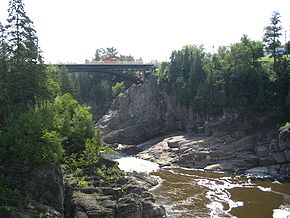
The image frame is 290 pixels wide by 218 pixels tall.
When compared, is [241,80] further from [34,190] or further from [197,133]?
[34,190]

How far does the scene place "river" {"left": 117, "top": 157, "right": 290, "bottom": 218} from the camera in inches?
1282

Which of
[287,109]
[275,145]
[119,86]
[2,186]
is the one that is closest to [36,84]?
[2,186]

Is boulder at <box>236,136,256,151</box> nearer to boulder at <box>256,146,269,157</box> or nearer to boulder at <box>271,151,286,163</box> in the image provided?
boulder at <box>256,146,269,157</box>

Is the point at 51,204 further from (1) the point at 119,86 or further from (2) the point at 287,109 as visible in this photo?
(1) the point at 119,86

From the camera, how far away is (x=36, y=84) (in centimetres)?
3106

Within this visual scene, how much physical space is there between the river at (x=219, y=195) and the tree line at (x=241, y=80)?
1533 cm

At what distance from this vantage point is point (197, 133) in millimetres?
62188

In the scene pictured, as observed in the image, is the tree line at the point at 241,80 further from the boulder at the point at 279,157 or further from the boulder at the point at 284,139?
the boulder at the point at 279,157

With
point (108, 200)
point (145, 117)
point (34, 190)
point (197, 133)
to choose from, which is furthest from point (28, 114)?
point (145, 117)

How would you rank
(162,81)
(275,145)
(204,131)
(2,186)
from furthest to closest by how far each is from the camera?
(162,81)
(204,131)
(275,145)
(2,186)

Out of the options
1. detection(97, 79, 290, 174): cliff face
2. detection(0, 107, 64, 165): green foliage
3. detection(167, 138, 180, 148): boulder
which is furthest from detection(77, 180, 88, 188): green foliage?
detection(167, 138, 180, 148): boulder

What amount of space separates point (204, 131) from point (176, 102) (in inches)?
474

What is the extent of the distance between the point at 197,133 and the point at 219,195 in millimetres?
24964

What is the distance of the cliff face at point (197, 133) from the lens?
49.0 metres
